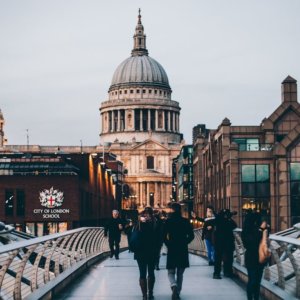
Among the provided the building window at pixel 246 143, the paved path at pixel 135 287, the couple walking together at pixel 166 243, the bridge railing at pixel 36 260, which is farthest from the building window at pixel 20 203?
the couple walking together at pixel 166 243

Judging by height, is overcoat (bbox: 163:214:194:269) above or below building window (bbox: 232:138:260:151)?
below

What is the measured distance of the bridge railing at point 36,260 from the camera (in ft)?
42.5

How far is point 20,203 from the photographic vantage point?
7719cm

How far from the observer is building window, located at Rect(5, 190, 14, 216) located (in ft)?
250

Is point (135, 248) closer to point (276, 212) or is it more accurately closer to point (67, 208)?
point (276, 212)

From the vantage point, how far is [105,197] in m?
110

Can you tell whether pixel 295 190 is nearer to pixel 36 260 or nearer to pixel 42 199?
pixel 42 199

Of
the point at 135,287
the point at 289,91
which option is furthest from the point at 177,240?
the point at 289,91

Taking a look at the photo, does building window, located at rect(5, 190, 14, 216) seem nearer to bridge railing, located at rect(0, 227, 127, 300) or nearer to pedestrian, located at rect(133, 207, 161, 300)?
bridge railing, located at rect(0, 227, 127, 300)

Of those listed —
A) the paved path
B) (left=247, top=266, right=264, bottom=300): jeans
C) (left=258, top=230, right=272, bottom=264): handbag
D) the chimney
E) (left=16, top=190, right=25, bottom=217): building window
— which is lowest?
the paved path

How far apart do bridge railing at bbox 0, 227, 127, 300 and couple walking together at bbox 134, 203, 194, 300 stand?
178 centimetres

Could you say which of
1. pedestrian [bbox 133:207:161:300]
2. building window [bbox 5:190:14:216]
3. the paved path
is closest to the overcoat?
pedestrian [bbox 133:207:161:300]

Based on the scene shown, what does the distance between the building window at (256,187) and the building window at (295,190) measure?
1.93 metres

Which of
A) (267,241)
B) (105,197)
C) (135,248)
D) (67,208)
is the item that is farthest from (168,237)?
(105,197)
